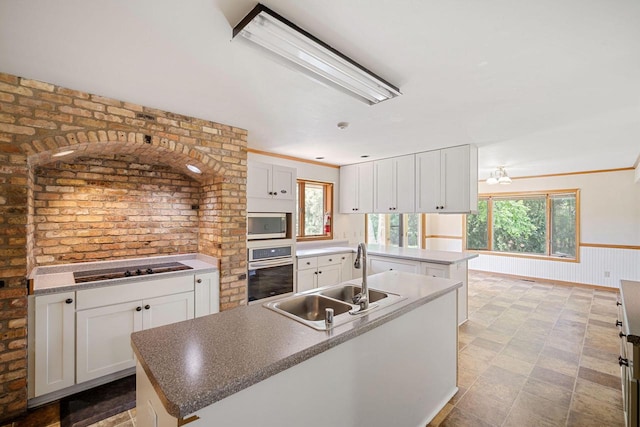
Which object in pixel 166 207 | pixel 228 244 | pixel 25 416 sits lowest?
pixel 25 416

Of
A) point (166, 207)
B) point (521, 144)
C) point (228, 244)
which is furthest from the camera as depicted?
point (521, 144)

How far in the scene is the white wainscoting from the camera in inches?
210

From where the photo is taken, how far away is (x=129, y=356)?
8.38 ft

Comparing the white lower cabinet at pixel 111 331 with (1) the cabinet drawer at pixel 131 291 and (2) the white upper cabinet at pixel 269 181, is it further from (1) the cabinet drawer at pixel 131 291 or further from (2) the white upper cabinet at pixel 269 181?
(2) the white upper cabinet at pixel 269 181

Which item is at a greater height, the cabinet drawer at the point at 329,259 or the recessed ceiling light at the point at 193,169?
the recessed ceiling light at the point at 193,169

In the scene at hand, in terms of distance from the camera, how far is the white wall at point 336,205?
4.88 metres

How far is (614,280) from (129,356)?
7786 mm

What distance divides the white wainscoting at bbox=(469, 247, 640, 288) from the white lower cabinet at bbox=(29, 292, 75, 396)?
7.65 metres

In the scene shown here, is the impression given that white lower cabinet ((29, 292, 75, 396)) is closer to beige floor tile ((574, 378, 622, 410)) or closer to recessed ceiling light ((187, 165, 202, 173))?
recessed ceiling light ((187, 165, 202, 173))

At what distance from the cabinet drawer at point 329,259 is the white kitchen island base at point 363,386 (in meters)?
2.13

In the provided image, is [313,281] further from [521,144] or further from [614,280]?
[614,280]

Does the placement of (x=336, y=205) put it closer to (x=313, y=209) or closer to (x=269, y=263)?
(x=313, y=209)

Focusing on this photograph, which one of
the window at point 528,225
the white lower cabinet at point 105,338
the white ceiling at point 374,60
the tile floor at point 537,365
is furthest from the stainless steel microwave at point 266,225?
the window at point 528,225

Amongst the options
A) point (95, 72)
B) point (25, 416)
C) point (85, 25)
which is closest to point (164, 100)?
point (95, 72)
